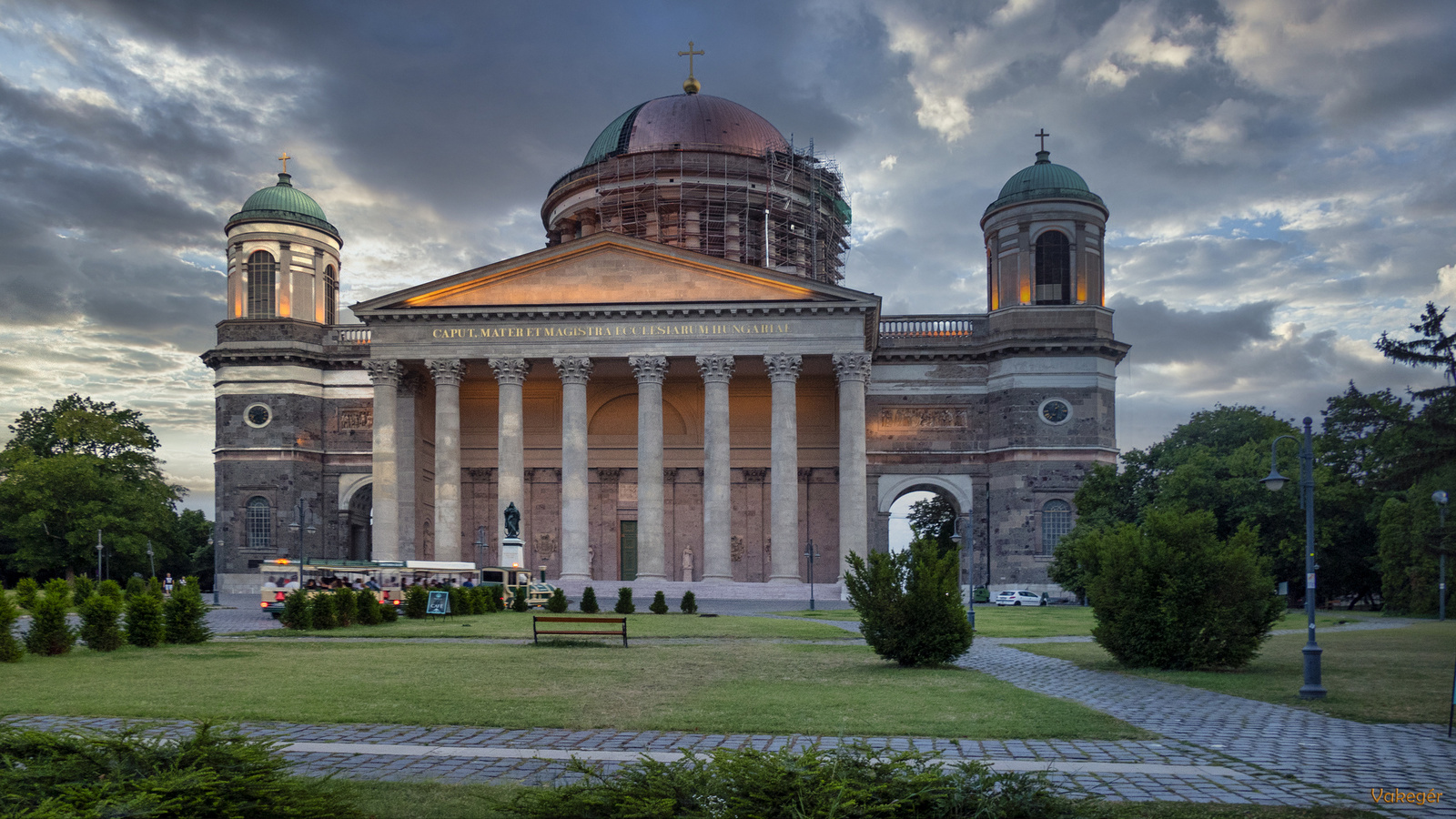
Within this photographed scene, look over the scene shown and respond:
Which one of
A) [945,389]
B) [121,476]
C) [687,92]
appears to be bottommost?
[121,476]

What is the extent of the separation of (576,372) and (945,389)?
22971mm

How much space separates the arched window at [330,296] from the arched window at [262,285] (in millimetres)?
3206

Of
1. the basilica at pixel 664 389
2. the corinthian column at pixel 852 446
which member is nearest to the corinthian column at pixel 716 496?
the basilica at pixel 664 389

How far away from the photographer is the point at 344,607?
2986 cm

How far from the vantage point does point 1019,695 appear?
16234 mm

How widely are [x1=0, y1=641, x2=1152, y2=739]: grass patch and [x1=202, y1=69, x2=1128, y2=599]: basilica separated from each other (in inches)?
1323

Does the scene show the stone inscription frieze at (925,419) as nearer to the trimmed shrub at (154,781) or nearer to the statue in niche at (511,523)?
the statue in niche at (511,523)

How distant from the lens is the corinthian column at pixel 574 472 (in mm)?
52656

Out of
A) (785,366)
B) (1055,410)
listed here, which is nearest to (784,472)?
(785,366)

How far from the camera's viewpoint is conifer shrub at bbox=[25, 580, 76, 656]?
70.4ft

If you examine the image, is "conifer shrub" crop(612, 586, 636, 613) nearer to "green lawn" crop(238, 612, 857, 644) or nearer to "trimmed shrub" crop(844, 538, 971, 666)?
"green lawn" crop(238, 612, 857, 644)

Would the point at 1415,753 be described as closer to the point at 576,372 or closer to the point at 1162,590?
the point at 1162,590

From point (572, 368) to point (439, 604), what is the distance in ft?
67.8

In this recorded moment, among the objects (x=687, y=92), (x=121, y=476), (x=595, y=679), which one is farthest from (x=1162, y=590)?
(x=121, y=476)
